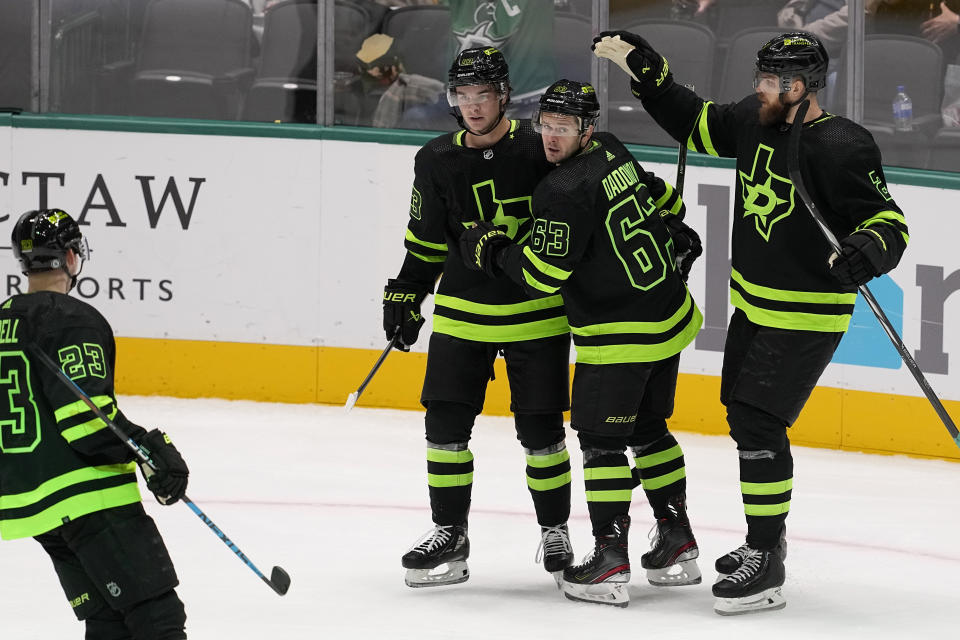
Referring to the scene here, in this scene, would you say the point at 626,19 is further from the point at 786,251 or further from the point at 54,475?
the point at 54,475

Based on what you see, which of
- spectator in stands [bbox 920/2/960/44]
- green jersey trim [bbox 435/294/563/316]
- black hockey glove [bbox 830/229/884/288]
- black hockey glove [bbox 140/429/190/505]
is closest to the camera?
black hockey glove [bbox 140/429/190/505]

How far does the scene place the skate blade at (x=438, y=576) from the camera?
13.0ft

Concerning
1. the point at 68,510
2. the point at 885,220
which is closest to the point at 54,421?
the point at 68,510

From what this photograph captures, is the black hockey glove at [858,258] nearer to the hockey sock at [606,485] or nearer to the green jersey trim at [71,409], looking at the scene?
the hockey sock at [606,485]

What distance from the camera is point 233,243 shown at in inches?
246

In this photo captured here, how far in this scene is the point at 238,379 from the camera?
6.30 m

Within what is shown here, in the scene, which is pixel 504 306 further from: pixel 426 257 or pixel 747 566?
pixel 747 566

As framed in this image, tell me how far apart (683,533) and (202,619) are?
125 centimetres

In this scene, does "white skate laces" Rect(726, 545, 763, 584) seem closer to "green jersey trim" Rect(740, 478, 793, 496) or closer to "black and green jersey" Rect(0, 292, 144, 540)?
"green jersey trim" Rect(740, 478, 793, 496)

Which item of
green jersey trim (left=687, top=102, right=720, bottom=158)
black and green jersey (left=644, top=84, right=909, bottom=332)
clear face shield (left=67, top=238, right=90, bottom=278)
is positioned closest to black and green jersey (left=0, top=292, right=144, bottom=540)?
clear face shield (left=67, top=238, right=90, bottom=278)

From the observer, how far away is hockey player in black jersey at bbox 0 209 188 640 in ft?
9.05

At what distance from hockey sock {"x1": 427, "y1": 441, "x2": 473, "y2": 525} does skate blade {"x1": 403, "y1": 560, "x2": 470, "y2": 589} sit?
0.12 m

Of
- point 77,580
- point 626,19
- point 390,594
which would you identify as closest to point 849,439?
point 626,19

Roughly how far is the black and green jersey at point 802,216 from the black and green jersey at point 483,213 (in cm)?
51
